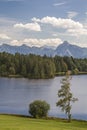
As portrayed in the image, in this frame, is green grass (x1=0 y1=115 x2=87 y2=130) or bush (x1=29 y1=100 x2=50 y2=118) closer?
green grass (x1=0 y1=115 x2=87 y2=130)

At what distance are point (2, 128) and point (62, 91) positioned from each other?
2524cm

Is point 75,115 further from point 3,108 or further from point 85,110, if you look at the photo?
point 3,108

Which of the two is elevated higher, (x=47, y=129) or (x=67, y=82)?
(x=67, y=82)

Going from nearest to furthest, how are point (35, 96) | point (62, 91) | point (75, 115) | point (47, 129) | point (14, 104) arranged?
point (47, 129), point (62, 91), point (75, 115), point (14, 104), point (35, 96)

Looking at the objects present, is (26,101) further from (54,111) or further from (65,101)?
(65,101)

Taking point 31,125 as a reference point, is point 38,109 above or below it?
above

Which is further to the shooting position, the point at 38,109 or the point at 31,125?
the point at 38,109

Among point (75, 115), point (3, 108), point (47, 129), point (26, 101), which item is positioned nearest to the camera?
point (47, 129)

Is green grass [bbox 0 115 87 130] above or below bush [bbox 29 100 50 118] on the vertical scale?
below

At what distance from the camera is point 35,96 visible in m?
112

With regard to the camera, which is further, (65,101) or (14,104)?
(14,104)

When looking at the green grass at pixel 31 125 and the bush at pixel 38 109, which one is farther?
the bush at pixel 38 109

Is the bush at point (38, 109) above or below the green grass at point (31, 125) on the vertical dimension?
above

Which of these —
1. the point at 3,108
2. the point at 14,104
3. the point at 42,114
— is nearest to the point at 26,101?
the point at 14,104
